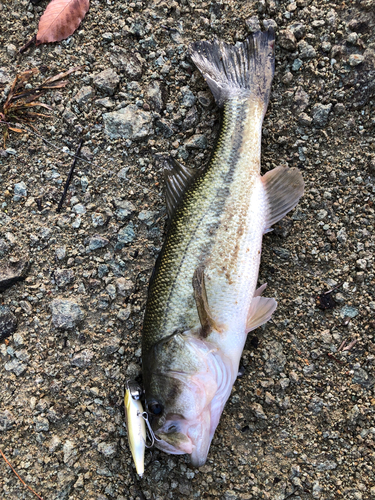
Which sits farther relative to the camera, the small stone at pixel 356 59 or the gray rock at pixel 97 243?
the gray rock at pixel 97 243

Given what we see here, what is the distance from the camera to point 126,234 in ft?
11.3

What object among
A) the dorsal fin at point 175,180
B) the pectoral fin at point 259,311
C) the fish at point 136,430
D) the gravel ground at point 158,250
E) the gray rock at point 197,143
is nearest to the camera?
the fish at point 136,430

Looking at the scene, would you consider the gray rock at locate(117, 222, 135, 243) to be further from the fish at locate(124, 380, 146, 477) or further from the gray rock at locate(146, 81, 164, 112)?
the fish at locate(124, 380, 146, 477)

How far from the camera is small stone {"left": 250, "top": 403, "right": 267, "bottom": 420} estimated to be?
317cm

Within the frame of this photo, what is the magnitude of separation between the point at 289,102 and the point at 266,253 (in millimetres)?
1435

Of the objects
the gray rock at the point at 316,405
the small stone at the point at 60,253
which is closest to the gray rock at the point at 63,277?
the small stone at the point at 60,253

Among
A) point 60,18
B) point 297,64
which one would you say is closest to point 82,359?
point 60,18

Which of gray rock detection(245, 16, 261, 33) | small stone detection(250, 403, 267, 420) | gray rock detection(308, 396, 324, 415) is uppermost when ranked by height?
gray rock detection(245, 16, 261, 33)

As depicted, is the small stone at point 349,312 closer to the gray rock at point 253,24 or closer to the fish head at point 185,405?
the fish head at point 185,405

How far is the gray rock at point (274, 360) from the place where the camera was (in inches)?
127

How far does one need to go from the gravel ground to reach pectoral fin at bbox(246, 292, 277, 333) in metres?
0.29

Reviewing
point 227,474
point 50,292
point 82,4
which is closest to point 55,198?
→ point 50,292

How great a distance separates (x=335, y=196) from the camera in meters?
3.34

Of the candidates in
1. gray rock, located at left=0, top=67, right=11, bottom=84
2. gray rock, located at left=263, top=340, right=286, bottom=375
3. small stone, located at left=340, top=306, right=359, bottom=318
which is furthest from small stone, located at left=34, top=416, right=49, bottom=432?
gray rock, located at left=0, top=67, right=11, bottom=84
